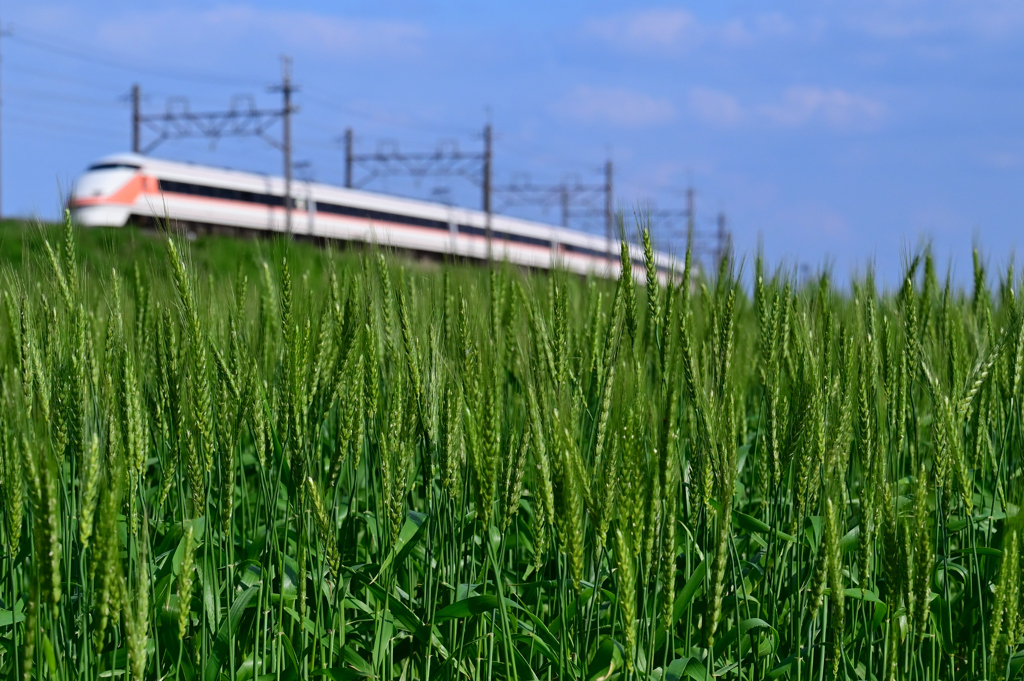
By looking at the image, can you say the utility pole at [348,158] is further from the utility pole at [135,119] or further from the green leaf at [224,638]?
the green leaf at [224,638]

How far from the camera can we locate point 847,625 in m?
1.92

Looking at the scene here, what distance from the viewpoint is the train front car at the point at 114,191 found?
63.6 ft

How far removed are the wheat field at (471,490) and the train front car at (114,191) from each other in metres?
19.0

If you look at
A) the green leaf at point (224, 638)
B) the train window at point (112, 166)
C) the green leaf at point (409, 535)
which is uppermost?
the train window at point (112, 166)

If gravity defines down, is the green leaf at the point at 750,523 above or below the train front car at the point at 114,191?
below

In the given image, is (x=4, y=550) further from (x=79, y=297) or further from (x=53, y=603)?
(x=53, y=603)

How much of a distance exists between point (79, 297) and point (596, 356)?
102 centimetres

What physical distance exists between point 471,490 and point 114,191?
19971 mm

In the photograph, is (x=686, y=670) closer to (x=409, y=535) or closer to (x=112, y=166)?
(x=409, y=535)

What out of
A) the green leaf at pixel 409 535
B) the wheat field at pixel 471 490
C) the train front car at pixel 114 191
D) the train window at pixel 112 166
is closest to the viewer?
the wheat field at pixel 471 490

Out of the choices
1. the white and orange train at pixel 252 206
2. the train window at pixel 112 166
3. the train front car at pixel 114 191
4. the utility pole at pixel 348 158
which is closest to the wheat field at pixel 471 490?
the white and orange train at pixel 252 206

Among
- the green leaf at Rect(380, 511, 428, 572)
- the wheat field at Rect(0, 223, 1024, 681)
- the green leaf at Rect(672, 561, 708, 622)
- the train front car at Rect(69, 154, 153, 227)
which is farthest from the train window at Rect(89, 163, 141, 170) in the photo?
the green leaf at Rect(672, 561, 708, 622)

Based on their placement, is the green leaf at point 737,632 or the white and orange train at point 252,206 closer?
the green leaf at point 737,632

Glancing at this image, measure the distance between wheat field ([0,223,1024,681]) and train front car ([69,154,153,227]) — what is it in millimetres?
18995
